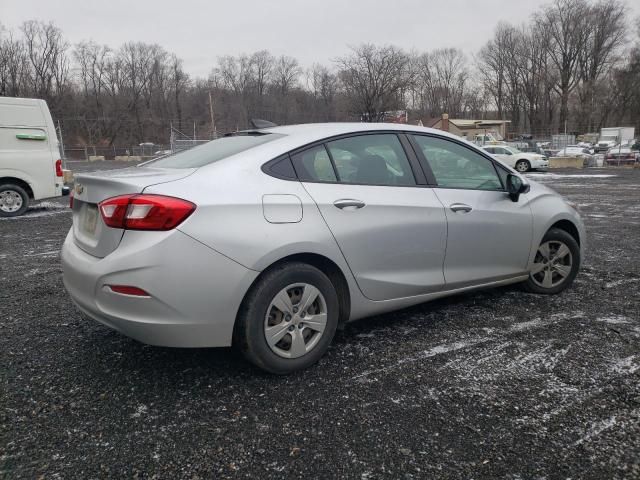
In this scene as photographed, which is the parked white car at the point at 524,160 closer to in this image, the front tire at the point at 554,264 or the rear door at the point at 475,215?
the front tire at the point at 554,264

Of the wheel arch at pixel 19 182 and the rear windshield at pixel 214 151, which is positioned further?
the wheel arch at pixel 19 182

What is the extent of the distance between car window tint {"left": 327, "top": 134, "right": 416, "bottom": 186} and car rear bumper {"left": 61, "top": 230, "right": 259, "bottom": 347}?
1004 millimetres

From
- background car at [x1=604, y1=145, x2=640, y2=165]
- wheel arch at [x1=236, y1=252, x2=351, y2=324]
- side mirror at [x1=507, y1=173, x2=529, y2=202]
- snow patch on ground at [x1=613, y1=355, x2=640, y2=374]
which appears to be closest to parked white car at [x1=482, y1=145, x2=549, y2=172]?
background car at [x1=604, y1=145, x2=640, y2=165]

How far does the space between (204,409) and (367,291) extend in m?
1.20

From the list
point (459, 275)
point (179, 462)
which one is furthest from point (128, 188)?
point (459, 275)

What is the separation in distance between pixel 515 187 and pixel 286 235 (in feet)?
7.11

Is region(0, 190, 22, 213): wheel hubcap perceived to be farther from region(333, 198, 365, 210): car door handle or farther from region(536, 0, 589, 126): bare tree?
region(536, 0, 589, 126): bare tree

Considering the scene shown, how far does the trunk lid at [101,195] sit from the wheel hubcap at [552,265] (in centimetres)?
306

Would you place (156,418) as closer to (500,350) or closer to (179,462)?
(179,462)

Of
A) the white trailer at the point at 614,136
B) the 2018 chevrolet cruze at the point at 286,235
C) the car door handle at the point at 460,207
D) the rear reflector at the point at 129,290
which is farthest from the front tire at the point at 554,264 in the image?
the white trailer at the point at 614,136

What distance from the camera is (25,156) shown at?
939 centimetres

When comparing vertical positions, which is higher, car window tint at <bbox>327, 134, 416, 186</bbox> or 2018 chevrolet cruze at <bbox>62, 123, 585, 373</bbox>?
car window tint at <bbox>327, 134, 416, 186</bbox>

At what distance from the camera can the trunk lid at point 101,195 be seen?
2.50 meters

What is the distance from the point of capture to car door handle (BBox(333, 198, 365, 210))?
112 inches
